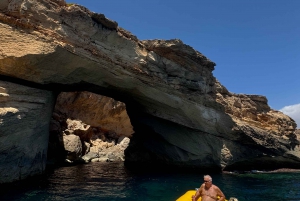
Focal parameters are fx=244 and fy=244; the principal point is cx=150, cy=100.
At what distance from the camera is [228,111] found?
22.4m

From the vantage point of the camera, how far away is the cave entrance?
24791 millimetres

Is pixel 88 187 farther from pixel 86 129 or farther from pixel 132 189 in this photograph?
pixel 86 129

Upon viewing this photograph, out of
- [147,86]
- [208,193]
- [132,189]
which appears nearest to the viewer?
[208,193]

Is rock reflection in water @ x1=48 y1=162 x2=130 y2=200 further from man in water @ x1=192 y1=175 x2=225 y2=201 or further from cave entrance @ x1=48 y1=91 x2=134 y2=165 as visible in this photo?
cave entrance @ x1=48 y1=91 x2=134 y2=165

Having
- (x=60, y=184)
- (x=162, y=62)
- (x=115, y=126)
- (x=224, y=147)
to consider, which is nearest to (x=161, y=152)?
(x=224, y=147)

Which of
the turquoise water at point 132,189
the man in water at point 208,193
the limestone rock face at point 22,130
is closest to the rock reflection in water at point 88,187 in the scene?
the turquoise water at point 132,189

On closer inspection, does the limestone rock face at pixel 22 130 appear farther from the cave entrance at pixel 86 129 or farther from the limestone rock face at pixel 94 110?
the limestone rock face at pixel 94 110

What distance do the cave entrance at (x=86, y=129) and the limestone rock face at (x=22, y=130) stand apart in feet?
25.8

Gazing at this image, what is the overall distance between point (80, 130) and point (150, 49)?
16.6 m

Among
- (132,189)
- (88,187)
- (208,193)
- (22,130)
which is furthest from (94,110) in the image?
(208,193)

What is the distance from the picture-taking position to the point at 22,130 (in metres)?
13.8

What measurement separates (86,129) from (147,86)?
16.0m

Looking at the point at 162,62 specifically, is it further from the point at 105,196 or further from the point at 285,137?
the point at 285,137

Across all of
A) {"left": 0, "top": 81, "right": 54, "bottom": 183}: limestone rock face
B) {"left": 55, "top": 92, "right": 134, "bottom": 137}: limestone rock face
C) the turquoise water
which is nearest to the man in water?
the turquoise water
